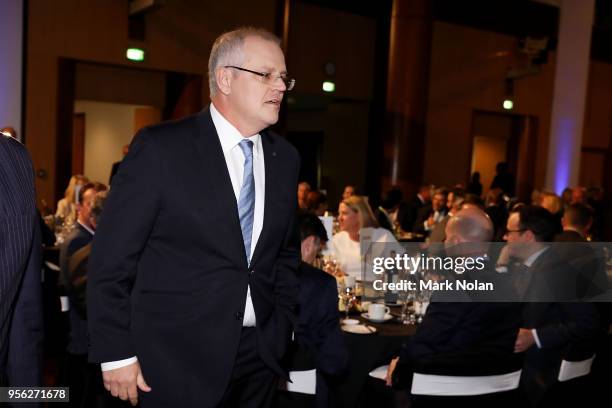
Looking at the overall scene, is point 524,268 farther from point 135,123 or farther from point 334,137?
point 334,137

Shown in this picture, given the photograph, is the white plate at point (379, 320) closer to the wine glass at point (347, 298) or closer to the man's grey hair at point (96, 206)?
the wine glass at point (347, 298)

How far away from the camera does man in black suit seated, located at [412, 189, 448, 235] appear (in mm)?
7941

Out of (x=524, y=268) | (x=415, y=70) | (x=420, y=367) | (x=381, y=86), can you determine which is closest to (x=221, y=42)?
→ (x=420, y=367)

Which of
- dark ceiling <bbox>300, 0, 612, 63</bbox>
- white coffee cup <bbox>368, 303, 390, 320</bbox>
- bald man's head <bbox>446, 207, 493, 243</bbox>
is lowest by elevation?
white coffee cup <bbox>368, 303, 390, 320</bbox>

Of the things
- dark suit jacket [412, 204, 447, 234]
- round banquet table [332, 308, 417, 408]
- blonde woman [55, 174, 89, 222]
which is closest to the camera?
round banquet table [332, 308, 417, 408]

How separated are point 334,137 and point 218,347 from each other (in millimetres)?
12062

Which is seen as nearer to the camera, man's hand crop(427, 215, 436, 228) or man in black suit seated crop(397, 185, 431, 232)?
man's hand crop(427, 215, 436, 228)

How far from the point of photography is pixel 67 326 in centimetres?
400

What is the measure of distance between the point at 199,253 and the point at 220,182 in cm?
19

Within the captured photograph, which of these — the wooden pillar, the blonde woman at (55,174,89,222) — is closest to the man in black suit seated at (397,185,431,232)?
the wooden pillar

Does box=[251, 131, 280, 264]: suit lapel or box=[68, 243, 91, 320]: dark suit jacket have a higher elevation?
box=[251, 131, 280, 264]: suit lapel

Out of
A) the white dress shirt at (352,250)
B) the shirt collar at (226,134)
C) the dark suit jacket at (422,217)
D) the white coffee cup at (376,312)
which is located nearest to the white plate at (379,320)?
the white coffee cup at (376,312)

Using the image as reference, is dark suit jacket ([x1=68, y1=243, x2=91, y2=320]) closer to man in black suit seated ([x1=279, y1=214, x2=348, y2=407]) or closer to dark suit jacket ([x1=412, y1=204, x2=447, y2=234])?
man in black suit seated ([x1=279, y1=214, x2=348, y2=407])

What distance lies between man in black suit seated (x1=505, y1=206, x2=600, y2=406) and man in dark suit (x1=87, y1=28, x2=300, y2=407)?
5.90ft
